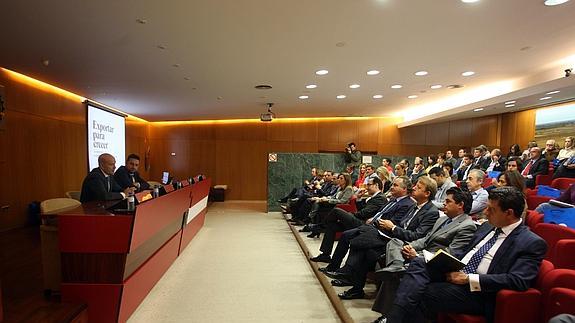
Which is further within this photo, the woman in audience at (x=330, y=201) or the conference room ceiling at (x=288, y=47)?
the woman in audience at (x=330, y=201)

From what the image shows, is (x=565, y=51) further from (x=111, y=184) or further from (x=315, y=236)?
(x=111, y=184)

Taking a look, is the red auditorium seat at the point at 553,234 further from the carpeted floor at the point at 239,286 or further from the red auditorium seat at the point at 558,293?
the carpeted floor at the point at 239,286

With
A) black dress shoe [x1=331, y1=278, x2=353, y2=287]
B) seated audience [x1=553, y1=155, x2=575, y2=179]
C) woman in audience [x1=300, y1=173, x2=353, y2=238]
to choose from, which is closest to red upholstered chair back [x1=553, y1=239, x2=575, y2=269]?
black dress shoe [x1=331, y1=278, x2=353, y2=287]

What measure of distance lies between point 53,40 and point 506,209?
5.01 metres

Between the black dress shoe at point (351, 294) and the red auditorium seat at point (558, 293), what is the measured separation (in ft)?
5.14

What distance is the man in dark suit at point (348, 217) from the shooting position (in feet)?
13.4

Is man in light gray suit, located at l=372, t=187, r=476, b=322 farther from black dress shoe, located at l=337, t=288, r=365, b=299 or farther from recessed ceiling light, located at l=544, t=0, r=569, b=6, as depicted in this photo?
recessed ceiling light, located at l=544, t=0, r=569, b=6

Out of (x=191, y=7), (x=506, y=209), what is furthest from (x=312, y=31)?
(x=506, y=209)

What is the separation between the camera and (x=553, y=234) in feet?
8.12

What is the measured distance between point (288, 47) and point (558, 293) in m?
3.66

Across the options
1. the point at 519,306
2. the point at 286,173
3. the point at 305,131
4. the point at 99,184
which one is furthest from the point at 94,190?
the point at 305,131

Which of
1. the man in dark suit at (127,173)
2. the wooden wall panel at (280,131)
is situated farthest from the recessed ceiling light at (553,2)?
the wooden wall panel at (280,131)

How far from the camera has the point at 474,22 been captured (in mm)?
3512

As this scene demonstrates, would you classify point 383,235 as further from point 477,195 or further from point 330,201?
point 330,201
